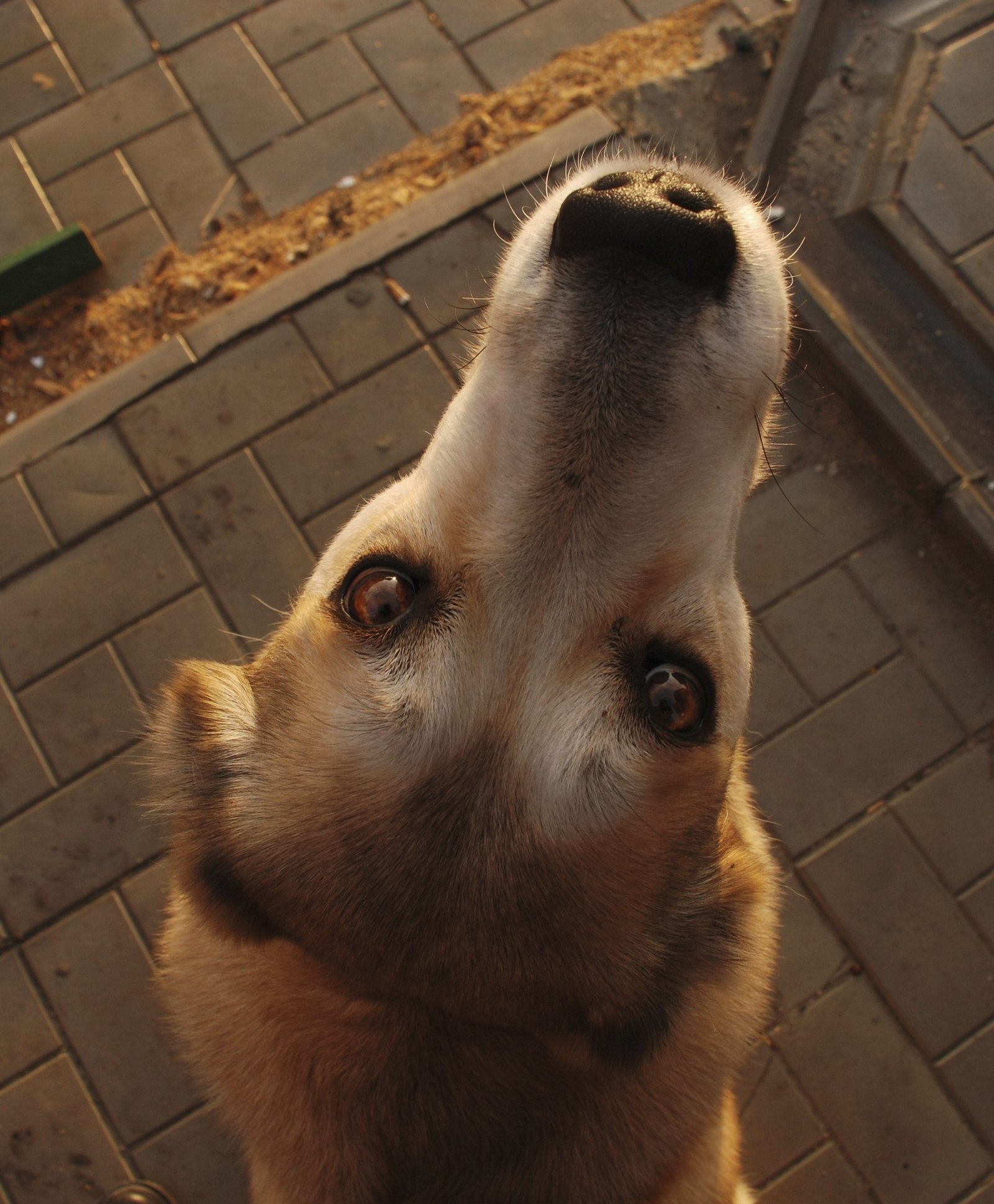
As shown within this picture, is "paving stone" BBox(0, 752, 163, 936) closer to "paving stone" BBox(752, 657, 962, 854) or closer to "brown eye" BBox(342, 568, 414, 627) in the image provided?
"brown eye" BBox(342, 568, 414, 627)

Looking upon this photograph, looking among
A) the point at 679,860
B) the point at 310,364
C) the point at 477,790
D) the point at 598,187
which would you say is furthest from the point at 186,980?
the point at 310,364

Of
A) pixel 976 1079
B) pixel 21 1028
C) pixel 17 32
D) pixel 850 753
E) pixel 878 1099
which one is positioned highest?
pixel 17 32

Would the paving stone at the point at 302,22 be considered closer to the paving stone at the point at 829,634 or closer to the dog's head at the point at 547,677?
the dog's head at the point at 547,677

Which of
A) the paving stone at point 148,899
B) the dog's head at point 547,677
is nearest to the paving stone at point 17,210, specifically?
the paving stone at point 148,899

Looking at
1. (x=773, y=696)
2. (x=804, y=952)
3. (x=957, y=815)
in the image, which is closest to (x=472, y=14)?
(x=773, y=696)

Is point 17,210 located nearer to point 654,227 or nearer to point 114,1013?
point 114,1013

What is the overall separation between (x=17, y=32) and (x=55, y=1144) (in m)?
5.50

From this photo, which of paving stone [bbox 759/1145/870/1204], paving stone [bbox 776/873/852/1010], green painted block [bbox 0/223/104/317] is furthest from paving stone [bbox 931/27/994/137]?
paving stone [bbox 759/1145/870/1204]

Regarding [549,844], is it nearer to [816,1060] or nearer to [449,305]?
[816,1060]

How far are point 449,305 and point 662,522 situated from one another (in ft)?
8.84

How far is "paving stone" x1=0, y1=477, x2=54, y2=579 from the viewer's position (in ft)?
13.0

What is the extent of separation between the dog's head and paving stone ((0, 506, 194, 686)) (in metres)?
2.17

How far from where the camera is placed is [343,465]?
3.97 metres

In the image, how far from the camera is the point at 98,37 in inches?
182
